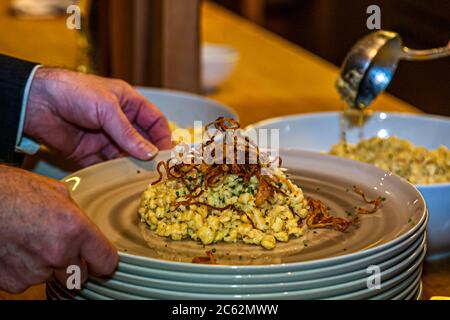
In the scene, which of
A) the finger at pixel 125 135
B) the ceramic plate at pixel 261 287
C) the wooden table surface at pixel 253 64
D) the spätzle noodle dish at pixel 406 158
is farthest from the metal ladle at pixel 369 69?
the ceramic plate at pixel 261 287

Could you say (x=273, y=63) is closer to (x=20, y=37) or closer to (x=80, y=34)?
(x=80, y=34)

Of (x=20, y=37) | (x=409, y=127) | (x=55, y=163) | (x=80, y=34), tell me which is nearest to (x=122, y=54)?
(x=80, y=34)

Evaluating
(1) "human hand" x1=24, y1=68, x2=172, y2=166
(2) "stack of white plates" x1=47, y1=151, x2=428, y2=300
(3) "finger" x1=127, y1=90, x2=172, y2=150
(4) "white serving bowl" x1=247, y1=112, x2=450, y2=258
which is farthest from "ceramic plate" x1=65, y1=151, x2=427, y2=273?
Result: (4) "white serving bowl" x1=247, y1=112, x2=450, y2=258

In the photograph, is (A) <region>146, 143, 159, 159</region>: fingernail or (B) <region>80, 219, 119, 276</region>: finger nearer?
(B) <region>80, 219, 119, 276</region>: finger

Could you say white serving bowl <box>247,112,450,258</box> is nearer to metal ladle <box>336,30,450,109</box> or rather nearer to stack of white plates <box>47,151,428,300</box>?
metal ladle <box>336,30,450,109</box>

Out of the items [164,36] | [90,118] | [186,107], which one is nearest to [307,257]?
[90,118]

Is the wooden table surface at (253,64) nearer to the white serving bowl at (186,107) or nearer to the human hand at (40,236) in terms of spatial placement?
the white serving bowl at (186,107)
